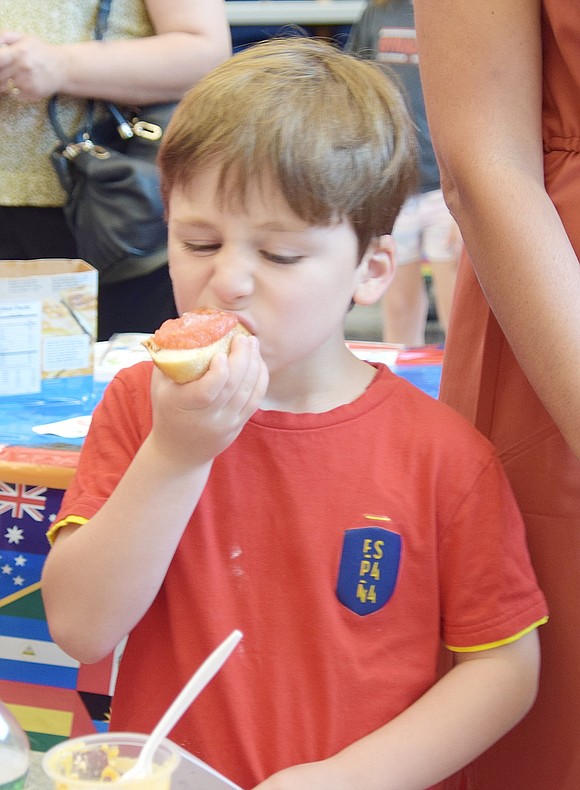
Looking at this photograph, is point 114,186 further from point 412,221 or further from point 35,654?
point 412,221

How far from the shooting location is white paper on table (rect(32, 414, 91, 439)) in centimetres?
157

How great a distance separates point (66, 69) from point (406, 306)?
2.05 meters

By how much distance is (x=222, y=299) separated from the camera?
976 mm

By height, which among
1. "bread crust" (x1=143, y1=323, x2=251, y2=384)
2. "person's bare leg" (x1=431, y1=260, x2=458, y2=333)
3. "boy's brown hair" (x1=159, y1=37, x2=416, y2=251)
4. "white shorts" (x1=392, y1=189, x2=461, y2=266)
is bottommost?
"person's bare leg" (x1=431, y1=260, x2=458, y2=333)

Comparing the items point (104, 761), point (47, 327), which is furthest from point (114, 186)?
point (104, 761)

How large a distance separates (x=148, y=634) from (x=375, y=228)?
1.54 ft

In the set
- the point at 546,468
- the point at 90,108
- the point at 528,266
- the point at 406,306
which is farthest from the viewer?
the point at 406,306

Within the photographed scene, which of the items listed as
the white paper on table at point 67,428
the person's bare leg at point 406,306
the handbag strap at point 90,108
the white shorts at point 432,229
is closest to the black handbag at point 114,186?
A: the handbag strap at point 90,108

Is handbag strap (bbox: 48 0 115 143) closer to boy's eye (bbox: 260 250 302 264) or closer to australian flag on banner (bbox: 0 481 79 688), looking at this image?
australian flag on banner (bbox: 0 481 79 688)

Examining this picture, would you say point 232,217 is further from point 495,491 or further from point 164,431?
point 495,491

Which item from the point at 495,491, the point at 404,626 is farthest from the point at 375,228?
the point at 404,626

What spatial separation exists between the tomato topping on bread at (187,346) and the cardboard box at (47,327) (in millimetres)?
756

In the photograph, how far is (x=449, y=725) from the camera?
1.02m

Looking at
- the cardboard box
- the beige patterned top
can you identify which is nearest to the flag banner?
the cardboard box
